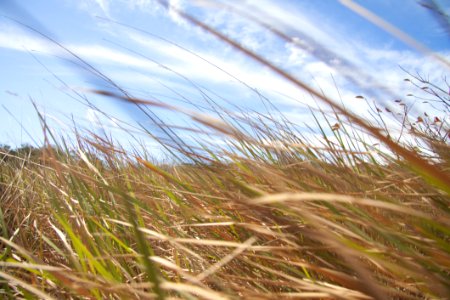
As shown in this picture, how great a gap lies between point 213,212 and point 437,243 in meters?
0.76

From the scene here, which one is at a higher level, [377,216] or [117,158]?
[117,158]

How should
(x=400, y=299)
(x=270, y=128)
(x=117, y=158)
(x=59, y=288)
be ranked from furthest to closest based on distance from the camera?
(x=117, y=158) → (x=270, y=128) → (x=59, y=288) → (x=400, y=299)

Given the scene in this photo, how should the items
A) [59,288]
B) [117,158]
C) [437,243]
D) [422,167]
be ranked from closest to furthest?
[422,167]
[437,243]
[59,288]
[117,158]

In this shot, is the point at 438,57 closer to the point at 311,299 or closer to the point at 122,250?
the point at 311,299

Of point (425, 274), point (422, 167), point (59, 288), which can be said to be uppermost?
point (422, 167)

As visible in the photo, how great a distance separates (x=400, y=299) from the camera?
908mm

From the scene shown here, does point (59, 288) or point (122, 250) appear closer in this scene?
point (59, 288)

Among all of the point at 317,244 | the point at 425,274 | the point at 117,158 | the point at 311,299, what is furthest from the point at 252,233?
the point at 117,158

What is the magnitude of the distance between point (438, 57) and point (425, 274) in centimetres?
40

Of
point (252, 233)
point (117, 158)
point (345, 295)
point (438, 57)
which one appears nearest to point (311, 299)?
point (345, 295)

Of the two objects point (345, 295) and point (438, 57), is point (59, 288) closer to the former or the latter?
point (345, 295)

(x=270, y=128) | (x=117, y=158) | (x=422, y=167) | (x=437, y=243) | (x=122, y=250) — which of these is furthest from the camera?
(x=117, y=158)

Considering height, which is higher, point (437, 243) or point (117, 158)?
point (117, 158)

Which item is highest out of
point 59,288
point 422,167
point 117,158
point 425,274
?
point 117,158
